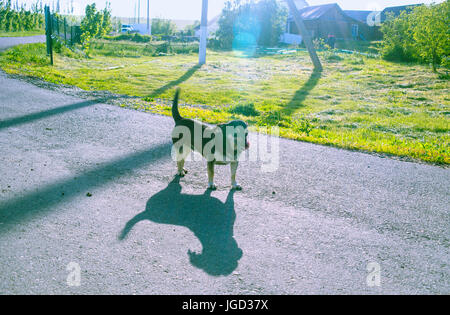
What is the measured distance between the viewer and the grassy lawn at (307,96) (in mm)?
7207

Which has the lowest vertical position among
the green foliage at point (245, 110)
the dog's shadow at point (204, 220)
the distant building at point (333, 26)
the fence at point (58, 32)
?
the dog's shadow at point (204, 220)

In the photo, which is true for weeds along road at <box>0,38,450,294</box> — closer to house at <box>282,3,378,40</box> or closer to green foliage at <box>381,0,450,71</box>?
green foliage at <box>381,0,450,71</box>

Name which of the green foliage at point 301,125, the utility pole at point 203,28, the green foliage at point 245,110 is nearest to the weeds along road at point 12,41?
the utility pole at point 203,28

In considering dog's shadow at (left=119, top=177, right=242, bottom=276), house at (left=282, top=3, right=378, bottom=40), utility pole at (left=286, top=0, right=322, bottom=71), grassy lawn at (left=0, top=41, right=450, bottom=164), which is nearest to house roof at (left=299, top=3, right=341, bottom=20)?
house at (left=282, top=3, right=378, bottom=40)

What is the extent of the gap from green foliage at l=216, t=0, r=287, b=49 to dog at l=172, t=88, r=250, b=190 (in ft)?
102

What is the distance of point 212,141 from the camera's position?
4.05m

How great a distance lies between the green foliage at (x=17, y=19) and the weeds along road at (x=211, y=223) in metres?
39.5

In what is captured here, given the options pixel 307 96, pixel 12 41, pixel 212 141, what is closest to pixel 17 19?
pixel 12 41

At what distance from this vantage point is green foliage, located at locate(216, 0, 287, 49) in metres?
34.1

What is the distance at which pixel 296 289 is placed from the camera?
2.62m

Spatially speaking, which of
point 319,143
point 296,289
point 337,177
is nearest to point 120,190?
point 296,289

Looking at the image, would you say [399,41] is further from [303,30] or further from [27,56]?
[27,56]

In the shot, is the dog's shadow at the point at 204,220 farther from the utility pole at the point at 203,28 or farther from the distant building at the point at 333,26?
the distant building at the point at 333,26

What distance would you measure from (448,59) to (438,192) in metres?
12.6
